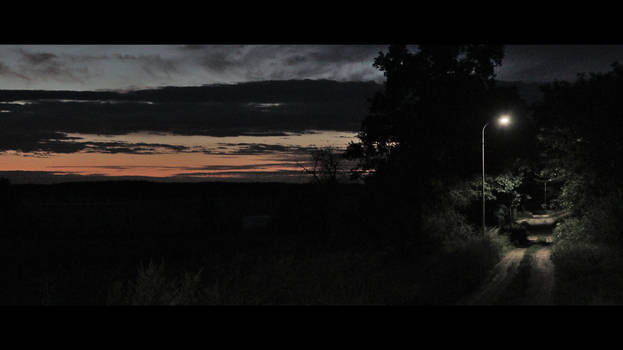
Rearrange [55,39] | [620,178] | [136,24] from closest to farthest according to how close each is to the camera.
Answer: [136,24] < [55,39] < [620,178]

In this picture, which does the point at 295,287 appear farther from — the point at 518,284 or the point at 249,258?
the point at 249,258

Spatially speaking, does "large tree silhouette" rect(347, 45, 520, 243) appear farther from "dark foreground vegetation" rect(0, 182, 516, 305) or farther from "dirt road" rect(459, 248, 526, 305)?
"dirt road" rect(459, 248, 526, 305)

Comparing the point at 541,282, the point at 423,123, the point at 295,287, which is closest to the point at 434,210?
the point at 423,123

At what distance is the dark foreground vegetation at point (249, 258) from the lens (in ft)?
42.4

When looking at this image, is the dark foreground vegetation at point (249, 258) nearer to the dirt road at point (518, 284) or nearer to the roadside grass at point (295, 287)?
the roadside grass at point (295, 287)

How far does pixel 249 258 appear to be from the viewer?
30094 millimetres

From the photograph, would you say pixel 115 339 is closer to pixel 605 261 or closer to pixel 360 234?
pixel 605 261

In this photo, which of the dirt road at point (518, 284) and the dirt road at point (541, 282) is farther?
the dirt road at point (518, 284)

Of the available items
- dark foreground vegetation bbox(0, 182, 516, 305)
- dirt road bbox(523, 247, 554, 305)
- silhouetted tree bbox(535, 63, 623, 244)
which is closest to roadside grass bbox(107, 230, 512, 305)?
dark foreground vegetation bbox(0, 182, 516, 305)

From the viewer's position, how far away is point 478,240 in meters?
27.2

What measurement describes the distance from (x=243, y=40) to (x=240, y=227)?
258 ft

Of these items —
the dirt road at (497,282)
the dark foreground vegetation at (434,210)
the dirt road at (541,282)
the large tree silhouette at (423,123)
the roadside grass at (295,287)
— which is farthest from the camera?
the large tree silhouette at (423,123)

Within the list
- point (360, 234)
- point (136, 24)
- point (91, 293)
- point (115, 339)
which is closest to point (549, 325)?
point (115, 339)

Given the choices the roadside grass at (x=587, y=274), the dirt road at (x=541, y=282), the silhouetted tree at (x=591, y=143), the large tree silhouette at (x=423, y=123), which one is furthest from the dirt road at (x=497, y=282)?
the large tree silhouette at (x=423, y=123)
